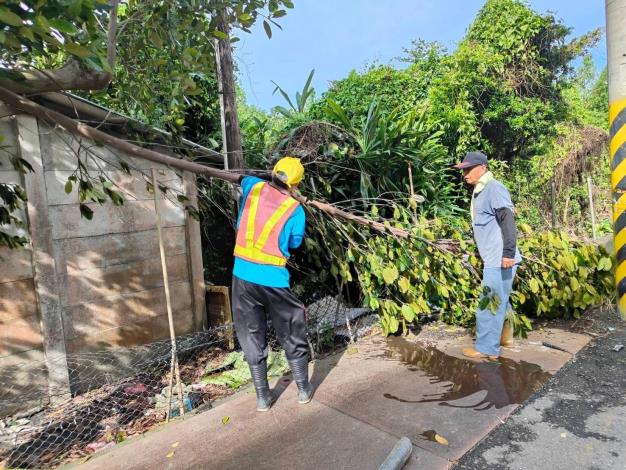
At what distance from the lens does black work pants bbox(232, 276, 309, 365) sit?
9.93 ft

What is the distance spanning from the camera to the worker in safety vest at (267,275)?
299cm

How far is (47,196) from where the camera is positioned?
145 inches

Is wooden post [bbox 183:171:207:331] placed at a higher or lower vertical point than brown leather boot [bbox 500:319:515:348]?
higher

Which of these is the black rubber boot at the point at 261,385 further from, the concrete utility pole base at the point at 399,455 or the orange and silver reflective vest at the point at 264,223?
the concrete utility pole base at the point at 399,455

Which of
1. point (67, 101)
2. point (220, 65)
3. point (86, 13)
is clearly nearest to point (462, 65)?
point (220, 65)

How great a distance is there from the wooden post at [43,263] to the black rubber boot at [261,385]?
1.75m

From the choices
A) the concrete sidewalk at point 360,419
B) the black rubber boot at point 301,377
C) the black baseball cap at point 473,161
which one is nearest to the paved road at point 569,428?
the concrete sidewalk at point 360,419

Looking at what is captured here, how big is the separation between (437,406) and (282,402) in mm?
1106

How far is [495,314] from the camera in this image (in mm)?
3635

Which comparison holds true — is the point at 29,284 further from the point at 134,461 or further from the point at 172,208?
the point at 134,461

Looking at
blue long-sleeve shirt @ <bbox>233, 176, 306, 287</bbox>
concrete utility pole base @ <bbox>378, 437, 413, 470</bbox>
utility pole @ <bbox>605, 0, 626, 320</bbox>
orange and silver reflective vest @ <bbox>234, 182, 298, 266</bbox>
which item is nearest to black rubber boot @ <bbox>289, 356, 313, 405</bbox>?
blue long-sleeve shirt @ <bbox>233, 176, 306, 287</bbox>

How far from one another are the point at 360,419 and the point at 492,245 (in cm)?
181

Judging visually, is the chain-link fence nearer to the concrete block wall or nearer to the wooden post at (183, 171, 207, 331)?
the concrete block wall

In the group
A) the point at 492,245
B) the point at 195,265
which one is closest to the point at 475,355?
the point at 492,245
